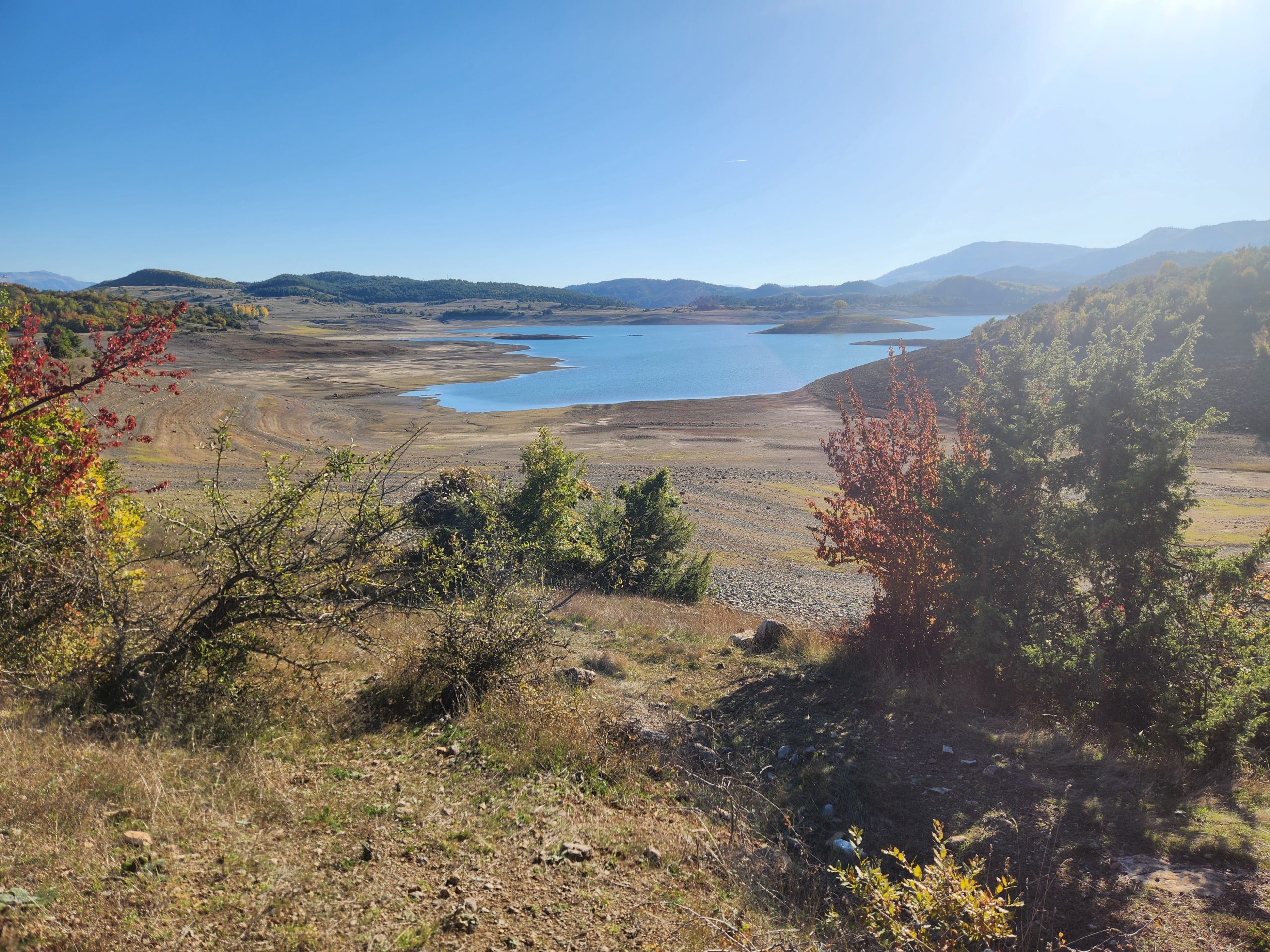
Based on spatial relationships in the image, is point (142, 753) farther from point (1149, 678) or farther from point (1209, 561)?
point (1209, 561)

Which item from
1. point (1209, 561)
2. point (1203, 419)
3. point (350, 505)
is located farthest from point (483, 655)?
point (1203, 419)

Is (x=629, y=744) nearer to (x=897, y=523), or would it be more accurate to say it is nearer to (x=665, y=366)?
(x=897, y=523)

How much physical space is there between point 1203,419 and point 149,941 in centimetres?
1042

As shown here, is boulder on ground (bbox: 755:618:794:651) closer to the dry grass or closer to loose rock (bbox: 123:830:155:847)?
the dry grass

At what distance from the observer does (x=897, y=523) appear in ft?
34.9

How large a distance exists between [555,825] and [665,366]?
96.3 meters

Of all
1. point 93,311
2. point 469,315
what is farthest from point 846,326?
point 93,311

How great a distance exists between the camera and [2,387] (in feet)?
19.6

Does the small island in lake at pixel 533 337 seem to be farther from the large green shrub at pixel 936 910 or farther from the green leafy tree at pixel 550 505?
the large green shrub at pixel 936 910

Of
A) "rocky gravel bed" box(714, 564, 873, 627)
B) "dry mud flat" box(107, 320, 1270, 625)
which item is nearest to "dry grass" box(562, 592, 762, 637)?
"rocky gravel bed" box(714, 564, 873, 627)

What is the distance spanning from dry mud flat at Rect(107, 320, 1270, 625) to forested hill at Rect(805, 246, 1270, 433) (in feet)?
13.9

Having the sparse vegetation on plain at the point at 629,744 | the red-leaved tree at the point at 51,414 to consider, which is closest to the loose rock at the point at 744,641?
the sparse vegetation on plain at the point at 629,744

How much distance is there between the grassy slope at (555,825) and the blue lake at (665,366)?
54033 millimetres

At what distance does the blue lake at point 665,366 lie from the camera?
69.2 metres
